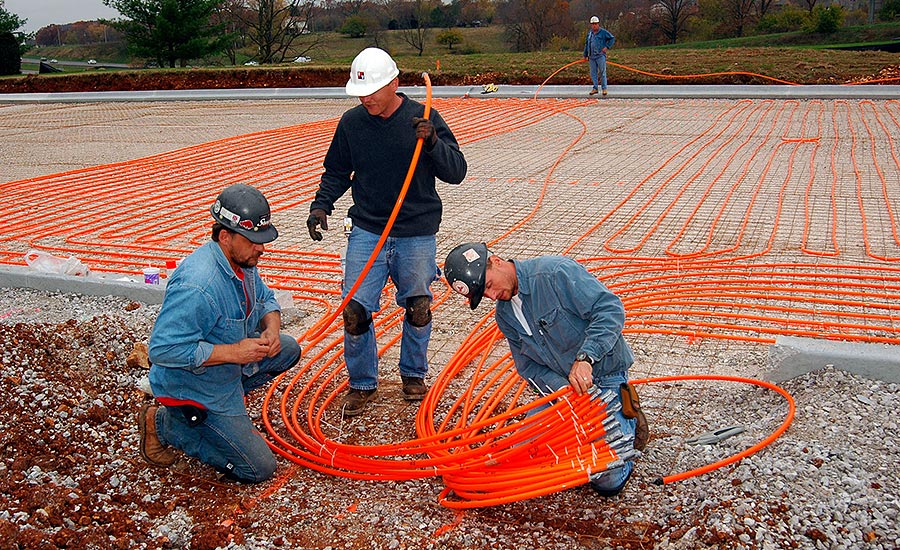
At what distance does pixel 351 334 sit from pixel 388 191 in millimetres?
760

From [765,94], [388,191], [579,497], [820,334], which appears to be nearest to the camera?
[579,497]

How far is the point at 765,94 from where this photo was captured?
1548 cm

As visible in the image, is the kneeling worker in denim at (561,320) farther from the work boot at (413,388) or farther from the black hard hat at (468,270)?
the work boot at (413,388)

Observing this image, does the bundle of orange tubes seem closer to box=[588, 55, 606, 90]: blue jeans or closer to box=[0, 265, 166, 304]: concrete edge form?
box=[0, 265, 166, 304]: concrete edge form

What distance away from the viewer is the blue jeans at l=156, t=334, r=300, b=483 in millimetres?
3594

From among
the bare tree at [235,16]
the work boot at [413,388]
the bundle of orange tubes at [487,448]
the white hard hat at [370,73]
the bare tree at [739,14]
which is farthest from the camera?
the bare tree at [739,14]

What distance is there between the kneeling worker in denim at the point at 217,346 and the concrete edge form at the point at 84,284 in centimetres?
189

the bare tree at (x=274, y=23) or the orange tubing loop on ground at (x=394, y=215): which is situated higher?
the bare tree at (x=274, y=23)

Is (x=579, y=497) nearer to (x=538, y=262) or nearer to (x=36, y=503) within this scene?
(x=538, y=262)

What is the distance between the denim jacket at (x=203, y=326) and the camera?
338cm

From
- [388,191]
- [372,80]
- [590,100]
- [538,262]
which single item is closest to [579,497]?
[538,262]

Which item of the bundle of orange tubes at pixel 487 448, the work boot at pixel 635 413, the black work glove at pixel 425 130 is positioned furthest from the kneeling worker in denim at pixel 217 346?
the work boot at pixel 635 413

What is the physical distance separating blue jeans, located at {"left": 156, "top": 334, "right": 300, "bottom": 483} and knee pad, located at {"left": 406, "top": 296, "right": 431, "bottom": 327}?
39.3 inches

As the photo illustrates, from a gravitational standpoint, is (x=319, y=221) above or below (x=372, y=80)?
below
